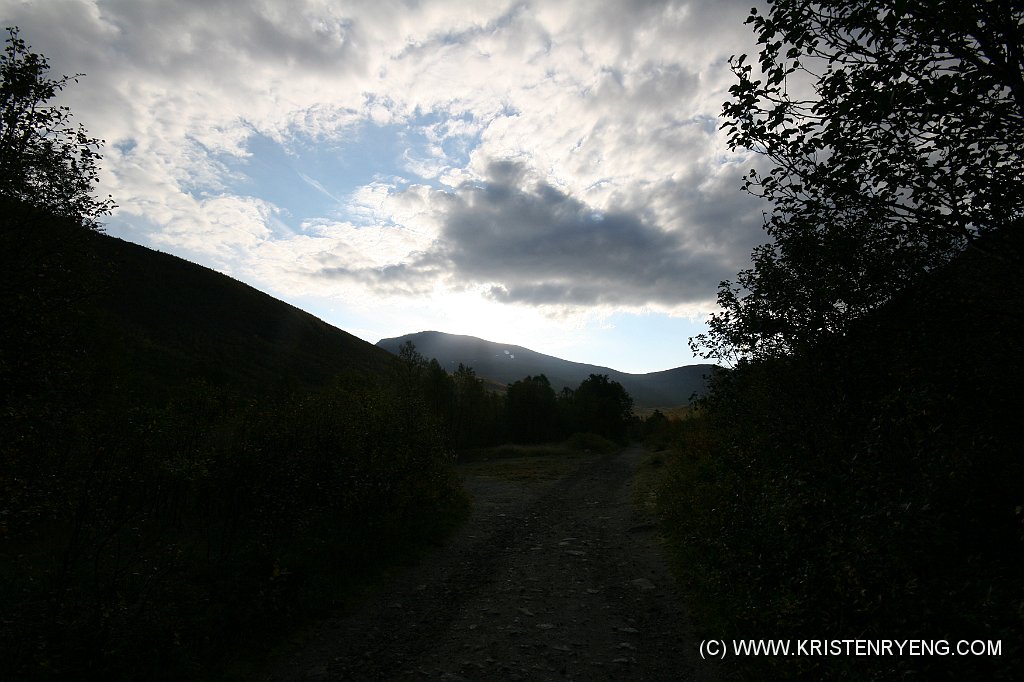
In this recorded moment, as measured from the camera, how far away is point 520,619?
8445mm

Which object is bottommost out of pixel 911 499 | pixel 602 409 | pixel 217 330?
pixel 911 499

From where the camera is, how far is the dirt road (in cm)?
679

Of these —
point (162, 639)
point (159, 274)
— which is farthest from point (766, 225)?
point (159, 274)

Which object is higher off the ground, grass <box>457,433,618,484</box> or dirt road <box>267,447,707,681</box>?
dirt road <box>267,447,707,681</box>

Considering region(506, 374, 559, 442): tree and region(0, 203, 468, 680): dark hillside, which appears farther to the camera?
region(506, 374, 559, 442): tree

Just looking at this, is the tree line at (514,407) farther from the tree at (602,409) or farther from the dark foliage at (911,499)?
the dark foliage at (911,499)

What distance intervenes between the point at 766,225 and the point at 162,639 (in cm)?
1197

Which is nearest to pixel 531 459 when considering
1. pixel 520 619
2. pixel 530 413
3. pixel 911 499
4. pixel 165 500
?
pixel 530 413

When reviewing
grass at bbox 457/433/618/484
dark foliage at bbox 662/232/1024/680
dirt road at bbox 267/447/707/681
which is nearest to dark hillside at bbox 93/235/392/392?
grass at bbox 457/433/618/484

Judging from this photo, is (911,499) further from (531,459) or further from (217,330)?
(217,330)

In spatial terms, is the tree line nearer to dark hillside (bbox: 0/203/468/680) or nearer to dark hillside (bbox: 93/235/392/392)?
dark hillside (bbox: 93/235/392/392)

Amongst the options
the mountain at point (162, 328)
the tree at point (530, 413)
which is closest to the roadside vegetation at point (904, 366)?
the mountain at point (162, 328)

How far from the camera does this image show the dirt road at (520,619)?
6.79m

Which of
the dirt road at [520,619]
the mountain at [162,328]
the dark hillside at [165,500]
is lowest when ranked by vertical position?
the dirt road at [520,619]
